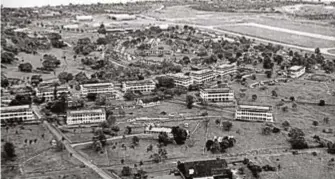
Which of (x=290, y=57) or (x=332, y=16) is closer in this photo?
(x=290, y=57)

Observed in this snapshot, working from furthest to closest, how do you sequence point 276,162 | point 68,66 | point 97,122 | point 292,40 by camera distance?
point 292,40 < point 68,66 < point 97,122 < point 276,162

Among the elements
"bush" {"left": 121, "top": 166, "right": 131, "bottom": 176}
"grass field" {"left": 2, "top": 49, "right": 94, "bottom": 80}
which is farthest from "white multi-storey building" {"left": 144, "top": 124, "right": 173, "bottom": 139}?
"grass field" {"left": 2, "top": 49, "right": 94, "bottom": 80}

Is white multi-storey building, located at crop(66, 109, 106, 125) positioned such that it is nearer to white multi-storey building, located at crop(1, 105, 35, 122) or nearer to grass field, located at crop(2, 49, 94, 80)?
white multi-storey building, located at crop(1, 105, 35, 122)

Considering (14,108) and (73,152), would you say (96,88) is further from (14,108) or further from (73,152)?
(73,152)

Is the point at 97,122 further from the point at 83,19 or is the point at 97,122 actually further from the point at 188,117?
the point at 83,19

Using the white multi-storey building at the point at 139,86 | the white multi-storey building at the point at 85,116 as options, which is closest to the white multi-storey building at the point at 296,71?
the white multi-storey building at the point at 139,86

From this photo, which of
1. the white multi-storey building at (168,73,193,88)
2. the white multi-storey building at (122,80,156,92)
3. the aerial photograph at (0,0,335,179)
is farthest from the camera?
the white multi-storey building at (168,73,193,88)

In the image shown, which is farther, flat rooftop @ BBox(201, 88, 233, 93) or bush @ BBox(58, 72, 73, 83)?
bush @ BBox(58, 72, 73, 83)

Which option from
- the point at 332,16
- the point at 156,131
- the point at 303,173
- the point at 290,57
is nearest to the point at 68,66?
the point at 156,131
